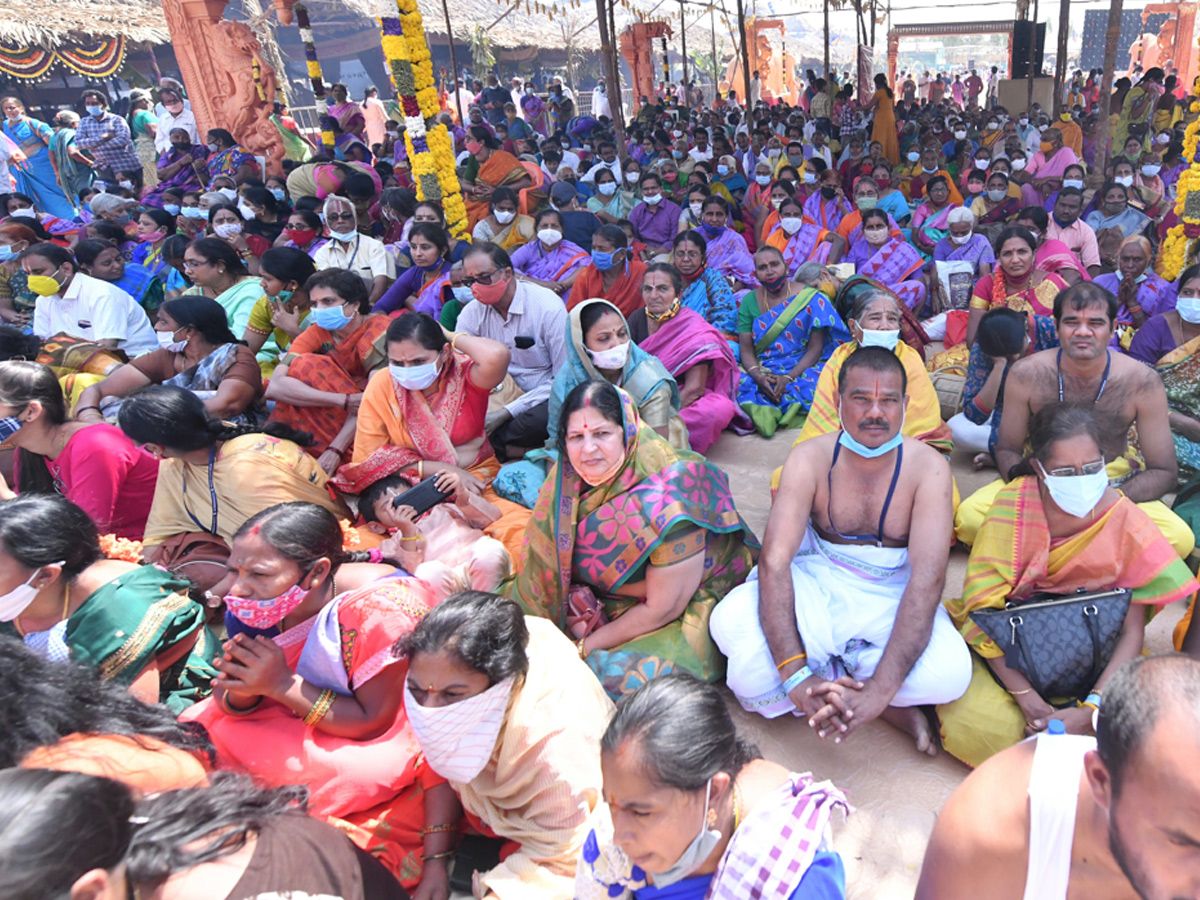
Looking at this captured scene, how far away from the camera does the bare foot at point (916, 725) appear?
2.38 m

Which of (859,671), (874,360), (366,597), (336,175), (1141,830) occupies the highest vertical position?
(336,175)

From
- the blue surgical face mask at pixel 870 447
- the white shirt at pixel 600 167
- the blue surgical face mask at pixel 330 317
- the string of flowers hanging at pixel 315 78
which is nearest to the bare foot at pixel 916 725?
the blue surgical face mask at pixel 870 447

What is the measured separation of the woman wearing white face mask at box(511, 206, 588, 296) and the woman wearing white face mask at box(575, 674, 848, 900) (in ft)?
17.0

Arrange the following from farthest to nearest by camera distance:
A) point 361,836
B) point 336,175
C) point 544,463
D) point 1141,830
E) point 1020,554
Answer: point 336,175, point 544,463, point 1020,554, point 361,836, point 1141,830

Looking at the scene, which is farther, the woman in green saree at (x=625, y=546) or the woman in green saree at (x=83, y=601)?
the woman in green saree at (x=625, y=546)

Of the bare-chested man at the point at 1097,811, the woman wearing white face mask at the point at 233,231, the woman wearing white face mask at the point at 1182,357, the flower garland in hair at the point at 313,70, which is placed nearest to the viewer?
the bare-chested man at the point at 1097,811

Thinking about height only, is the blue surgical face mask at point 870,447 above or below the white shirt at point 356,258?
below

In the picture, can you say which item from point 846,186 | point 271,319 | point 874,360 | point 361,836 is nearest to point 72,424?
point 271,319

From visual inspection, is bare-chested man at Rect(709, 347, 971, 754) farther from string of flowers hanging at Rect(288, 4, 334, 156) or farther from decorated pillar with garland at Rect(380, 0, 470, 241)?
string of flowers hanging at Rect(288, 4, 334, 156)

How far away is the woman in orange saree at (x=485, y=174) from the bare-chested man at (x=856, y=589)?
23.0ft

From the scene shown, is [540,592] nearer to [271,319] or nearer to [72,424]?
[72,424]

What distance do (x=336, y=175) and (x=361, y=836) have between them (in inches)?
327

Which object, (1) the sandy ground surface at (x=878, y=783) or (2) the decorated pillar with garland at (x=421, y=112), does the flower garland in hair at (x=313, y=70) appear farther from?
(1) the sandy ground surface at (x=878, y=783)

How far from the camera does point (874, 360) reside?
2539 millimetres
